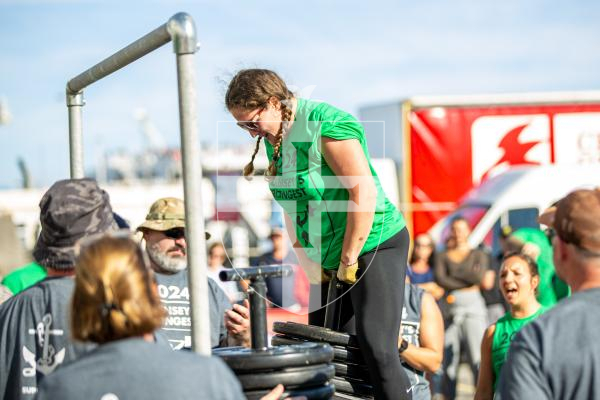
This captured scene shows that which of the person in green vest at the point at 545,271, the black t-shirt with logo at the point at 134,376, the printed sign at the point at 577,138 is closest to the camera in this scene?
the black t-shirt with logo at the point at 134,376

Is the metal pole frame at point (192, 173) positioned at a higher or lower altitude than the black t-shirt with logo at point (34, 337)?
higher

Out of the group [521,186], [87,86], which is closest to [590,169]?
[521,186]

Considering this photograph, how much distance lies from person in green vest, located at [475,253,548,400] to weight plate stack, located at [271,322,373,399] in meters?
1.52

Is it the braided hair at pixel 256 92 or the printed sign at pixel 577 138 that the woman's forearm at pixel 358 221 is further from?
the printed sign at pixel 577 138

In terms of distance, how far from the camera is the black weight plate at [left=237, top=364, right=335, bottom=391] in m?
3.26

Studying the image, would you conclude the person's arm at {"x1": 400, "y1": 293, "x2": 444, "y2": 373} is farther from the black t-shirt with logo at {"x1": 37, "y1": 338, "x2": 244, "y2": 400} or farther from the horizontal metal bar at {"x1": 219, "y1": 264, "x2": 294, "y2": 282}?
the black t-shirt with logo at {"x1": 37, "y1": 338, "x2": 244, "y2": 400}

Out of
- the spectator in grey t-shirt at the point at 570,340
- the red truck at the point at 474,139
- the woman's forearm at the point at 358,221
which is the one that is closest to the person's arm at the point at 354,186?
the woman's forearm at the point at 358,221

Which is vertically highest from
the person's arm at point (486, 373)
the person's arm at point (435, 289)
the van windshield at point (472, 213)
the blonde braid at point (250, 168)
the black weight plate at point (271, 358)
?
the blonde braid at point (250, 168)

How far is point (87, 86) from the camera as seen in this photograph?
416cm

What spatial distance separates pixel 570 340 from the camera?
285 centimetres

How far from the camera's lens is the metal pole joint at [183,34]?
10.1 ft

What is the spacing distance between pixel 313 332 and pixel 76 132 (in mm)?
1363

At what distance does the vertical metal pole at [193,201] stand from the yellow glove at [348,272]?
125 centimetres

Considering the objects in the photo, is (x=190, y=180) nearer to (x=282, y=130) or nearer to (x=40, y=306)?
(x=40, y=306)
